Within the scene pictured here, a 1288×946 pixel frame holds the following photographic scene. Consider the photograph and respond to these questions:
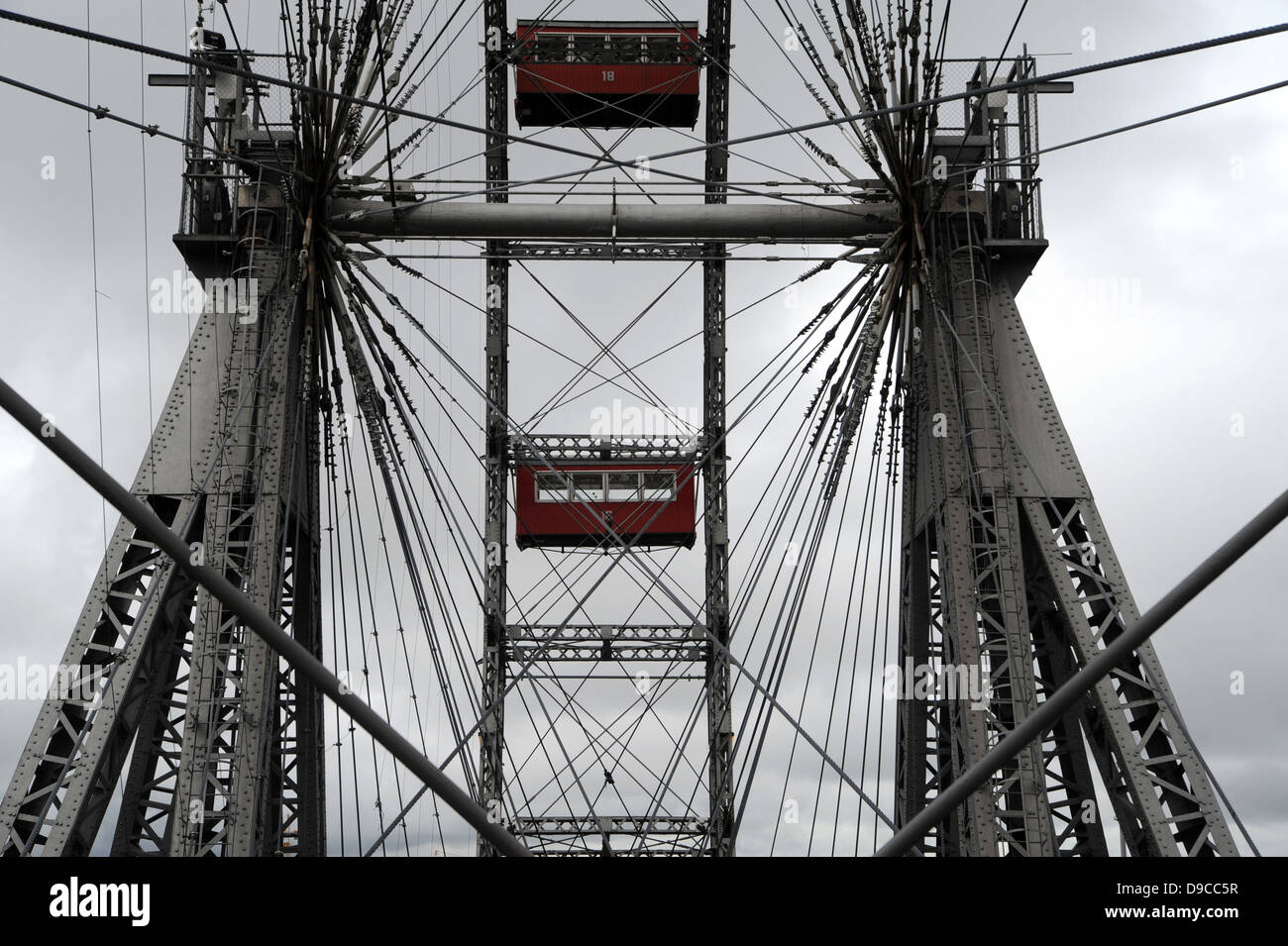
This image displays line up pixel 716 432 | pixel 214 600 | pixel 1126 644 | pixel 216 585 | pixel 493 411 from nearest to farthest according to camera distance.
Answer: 1. pixel 216 585
2. pixel 1126 644
3. pixel 214 600
4. pixel 493 411
5. pixel 716 432

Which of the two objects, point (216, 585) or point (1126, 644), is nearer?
point (216, 585)

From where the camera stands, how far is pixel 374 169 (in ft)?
61.7

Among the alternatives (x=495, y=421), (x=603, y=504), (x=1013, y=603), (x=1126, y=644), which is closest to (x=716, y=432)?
(x=603, y=504)

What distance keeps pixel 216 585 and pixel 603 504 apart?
75.7 feet

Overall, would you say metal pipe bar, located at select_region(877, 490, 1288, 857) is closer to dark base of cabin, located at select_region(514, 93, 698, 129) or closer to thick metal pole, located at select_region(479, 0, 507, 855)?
thick metal pole, located at select_region(479, 0, 507, 855)

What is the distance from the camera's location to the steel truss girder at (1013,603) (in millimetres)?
15609

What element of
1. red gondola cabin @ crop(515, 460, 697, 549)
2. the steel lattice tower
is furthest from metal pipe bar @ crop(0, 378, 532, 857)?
red gondola cabin @ crop(515, 460, 697, 549)

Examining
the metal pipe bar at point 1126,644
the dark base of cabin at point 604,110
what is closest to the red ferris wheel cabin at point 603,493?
the dark base of cabin at point 604,110

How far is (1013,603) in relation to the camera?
54.0ft

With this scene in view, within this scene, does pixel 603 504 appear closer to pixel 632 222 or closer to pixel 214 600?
pixel 632 222

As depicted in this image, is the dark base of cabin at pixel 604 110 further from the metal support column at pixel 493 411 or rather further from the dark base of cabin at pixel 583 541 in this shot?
the dark base of cabin at pixel 583 541

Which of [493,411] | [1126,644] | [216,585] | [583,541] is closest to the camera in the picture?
[216,585]
